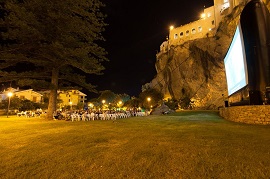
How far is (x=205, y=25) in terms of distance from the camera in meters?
Answer: 48.5

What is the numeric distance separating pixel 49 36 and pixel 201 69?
1649 inches

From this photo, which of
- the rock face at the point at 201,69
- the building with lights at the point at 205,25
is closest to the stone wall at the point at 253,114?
the rock face at the point at 201,69

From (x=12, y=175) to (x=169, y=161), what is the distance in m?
3.34

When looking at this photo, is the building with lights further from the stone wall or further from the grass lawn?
the grass lawn

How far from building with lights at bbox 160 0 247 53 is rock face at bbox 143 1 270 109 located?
353cm

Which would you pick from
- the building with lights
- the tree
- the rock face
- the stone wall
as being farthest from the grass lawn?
the building with lights

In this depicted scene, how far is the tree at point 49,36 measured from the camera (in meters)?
10.9

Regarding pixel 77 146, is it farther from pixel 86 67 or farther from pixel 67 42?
pixel 86 67

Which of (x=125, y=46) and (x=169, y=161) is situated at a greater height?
(x=125, y=46)

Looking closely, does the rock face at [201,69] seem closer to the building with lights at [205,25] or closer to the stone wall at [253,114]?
the building with lights at [205,25]

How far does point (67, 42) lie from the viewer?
540 inches

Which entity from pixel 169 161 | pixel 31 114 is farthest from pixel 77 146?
pixel 31 114

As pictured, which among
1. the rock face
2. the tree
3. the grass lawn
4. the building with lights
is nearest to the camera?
the grass lawn

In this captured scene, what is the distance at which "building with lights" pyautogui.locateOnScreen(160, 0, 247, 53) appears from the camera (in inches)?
1705
